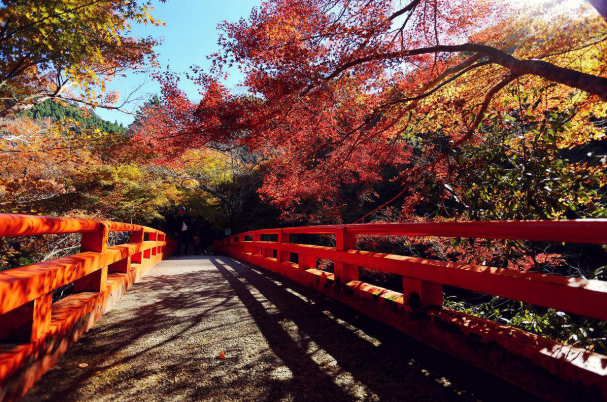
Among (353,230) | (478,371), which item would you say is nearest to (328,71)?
(353,230)

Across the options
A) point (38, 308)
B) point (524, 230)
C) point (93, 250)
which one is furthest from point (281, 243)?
point (524, 230)

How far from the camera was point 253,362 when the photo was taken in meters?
1.98

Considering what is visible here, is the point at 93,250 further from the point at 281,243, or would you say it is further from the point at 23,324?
the point at 281,243

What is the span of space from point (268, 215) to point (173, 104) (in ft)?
36.1

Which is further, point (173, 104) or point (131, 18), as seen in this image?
point (173, 104)

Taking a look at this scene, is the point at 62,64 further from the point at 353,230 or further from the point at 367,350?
the point at 367,350

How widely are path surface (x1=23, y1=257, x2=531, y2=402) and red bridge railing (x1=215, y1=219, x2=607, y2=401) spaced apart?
0.11 m

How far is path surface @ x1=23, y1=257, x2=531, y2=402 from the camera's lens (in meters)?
1.61

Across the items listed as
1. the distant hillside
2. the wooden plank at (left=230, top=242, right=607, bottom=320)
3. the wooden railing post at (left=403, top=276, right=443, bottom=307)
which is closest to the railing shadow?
the wooden railing post at (left=403, top=276, right=443, bottom=307)

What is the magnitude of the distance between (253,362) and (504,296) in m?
1.50

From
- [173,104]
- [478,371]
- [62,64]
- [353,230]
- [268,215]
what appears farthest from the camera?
[268,215]

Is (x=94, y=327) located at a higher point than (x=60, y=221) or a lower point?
lower

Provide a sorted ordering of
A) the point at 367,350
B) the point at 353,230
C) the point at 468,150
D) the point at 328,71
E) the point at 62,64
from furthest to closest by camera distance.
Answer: the point at 62,64 → the point at 328,71 → the point at 468,150 → the point at 353,230 → the point at 367,350

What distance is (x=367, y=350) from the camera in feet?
7.15
